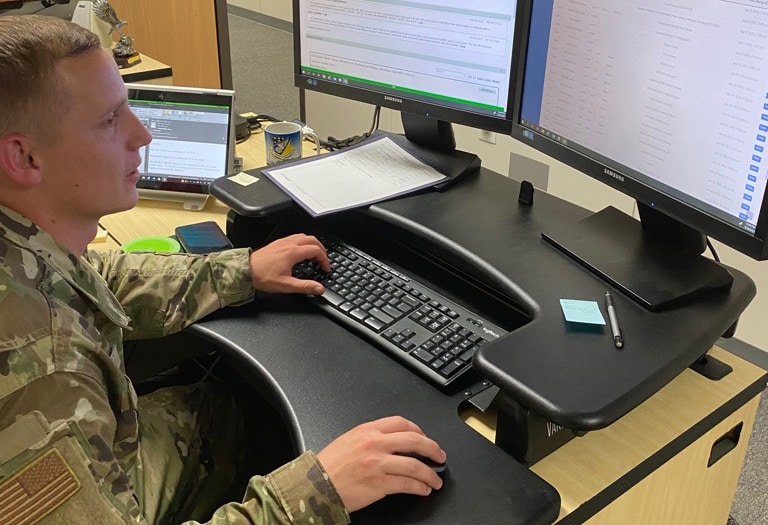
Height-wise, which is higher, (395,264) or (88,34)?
(88,34)

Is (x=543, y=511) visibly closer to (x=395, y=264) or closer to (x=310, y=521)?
(x=310, y=521)

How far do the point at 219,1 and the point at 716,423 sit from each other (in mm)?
Result: 2926

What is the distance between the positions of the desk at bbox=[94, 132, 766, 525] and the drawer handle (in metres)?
0.01

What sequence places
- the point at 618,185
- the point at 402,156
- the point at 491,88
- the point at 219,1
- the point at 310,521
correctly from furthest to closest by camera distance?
the point at 219,1 < the point at 402,156 < the point at 491,88 < the point at 618,185 < the point at 310,521

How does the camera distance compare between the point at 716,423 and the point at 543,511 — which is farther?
the point at 716,423

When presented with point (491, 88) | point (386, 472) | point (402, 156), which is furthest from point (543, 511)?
point (402, 156)

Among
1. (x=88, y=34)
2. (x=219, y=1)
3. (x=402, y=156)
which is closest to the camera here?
(x=88, y=34)

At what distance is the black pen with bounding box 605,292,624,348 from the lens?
867 millimetres

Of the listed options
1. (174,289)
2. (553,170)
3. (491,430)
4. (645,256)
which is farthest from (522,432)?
(553,170)

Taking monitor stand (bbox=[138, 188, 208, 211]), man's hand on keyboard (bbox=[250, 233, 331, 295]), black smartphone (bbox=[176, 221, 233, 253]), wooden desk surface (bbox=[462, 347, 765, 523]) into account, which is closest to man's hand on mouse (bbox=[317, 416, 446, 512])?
wooden desk surface (bbox=[462, 347, 765, 523])

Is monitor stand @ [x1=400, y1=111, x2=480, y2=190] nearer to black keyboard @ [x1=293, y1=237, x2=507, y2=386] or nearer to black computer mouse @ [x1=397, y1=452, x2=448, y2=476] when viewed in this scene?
black keyboard @ [x1=293, y1=237, x2=507, y2=386]

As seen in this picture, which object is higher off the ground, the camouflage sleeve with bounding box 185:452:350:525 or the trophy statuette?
the trophy statuette

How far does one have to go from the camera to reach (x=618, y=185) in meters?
1.01

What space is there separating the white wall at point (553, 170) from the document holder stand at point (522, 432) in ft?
4.78
